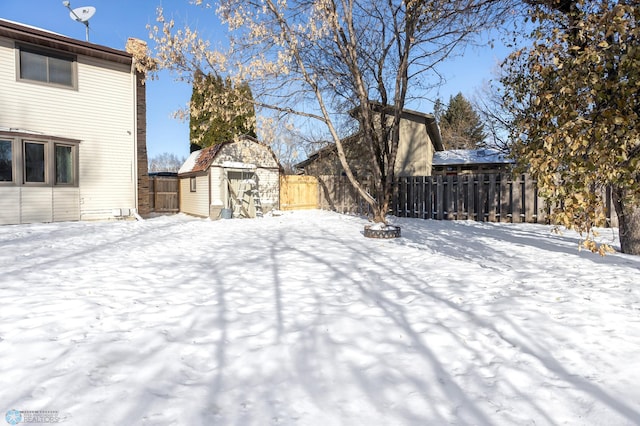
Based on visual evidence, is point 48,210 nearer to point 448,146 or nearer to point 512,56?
point 512,56

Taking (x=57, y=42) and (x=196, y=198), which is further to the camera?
(x=196, y=198)

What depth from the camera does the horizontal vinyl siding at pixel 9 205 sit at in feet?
35.9

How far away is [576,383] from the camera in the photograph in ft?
7.87

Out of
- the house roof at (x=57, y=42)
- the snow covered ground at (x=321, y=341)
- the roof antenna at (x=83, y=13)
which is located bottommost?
the snow covered ground at (x=321, y=341)

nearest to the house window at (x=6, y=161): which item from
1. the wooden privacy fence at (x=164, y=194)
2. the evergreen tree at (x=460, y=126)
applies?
the wooden privacy fence at (x=164, y=194)

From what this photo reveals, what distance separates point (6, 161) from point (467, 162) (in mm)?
24021

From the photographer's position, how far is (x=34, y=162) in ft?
37.8

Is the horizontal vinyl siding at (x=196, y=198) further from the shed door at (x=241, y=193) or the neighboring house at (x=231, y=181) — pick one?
the shed door at (x=241, y=193)

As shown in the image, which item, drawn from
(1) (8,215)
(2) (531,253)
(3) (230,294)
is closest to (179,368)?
(3) (230,294)

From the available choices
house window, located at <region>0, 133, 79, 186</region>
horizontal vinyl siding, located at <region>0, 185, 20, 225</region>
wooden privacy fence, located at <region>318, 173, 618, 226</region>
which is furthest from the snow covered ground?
house window, located at <region>0, 133, 79, 186</region>

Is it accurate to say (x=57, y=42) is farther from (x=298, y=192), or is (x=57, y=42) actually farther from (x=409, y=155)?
(x=409, y=155)

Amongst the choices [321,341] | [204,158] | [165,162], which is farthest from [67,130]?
[165,162]

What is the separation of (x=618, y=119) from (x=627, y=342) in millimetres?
1894

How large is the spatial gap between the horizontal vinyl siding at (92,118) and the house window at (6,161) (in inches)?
25.1
